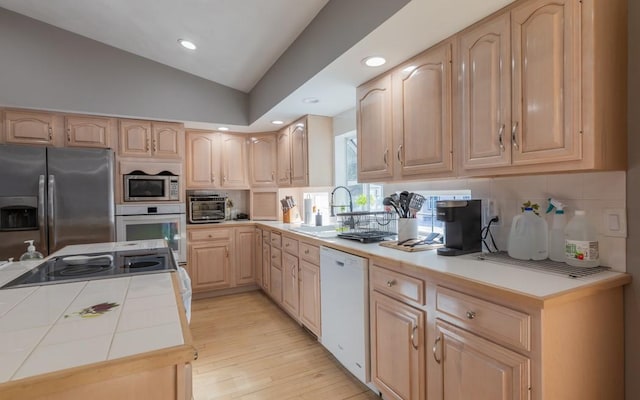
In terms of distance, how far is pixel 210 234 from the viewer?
3.91 m

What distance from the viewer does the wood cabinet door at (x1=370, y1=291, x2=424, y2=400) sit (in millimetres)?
1567

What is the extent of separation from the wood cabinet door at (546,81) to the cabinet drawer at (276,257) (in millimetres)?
2396

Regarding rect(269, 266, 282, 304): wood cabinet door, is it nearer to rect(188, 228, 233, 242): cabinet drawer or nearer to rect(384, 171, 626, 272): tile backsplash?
rect(188, 228, 233, 242): cabinet drawer

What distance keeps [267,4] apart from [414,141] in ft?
4.48

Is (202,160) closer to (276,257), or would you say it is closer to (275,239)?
(275,239)

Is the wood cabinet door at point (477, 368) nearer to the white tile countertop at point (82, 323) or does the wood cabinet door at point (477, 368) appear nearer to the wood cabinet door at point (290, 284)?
the white tile countertop at point (82, 323)

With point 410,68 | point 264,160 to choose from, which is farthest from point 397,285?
point 264,160

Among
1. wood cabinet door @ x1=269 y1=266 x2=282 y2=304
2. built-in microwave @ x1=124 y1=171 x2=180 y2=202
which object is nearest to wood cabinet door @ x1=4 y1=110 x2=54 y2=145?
built-in microwave @ x1=124 y1=171 x2=180 y2=202

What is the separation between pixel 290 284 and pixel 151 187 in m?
1.93

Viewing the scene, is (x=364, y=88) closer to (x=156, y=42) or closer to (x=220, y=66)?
(x=220, y=66)

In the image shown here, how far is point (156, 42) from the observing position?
303cm

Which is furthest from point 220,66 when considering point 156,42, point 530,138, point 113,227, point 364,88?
point 530,138

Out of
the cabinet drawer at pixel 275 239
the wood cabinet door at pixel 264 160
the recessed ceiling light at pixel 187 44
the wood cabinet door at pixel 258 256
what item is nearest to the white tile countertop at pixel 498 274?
the cabinet drawer at pixel 275 239

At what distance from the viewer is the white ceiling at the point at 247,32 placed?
164 cm
